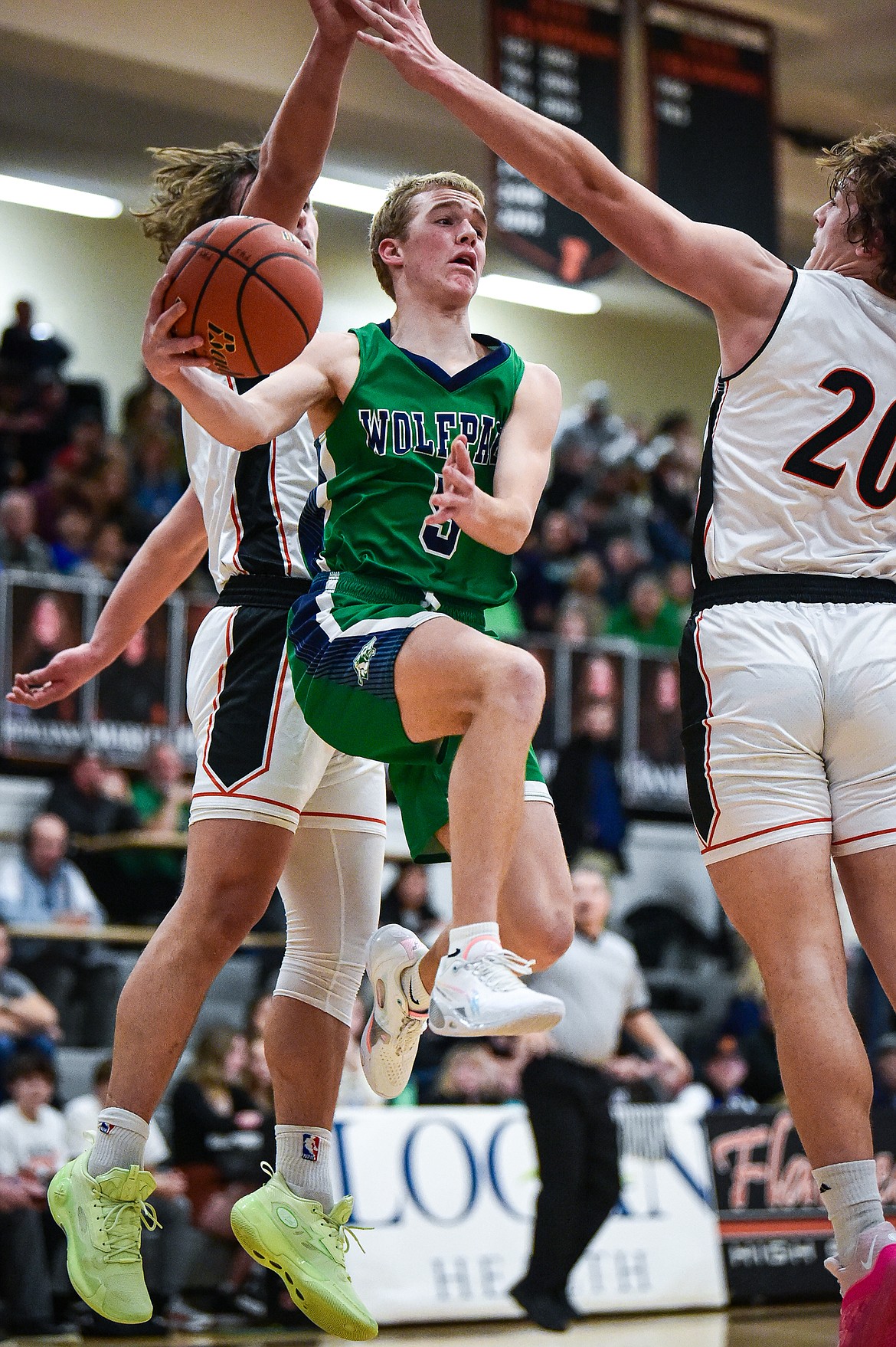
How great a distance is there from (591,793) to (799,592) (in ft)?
30.5

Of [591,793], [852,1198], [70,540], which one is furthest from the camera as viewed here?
[591,793]

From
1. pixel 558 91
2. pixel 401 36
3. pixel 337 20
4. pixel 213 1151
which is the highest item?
pixel 558 91

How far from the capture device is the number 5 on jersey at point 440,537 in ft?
12.7

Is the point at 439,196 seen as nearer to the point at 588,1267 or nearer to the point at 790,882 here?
the point at 790,882

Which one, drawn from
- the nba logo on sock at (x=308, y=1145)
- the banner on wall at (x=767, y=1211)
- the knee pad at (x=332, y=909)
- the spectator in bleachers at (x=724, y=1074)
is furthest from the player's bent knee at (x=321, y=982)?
the spectator in bleachers at (x=724, y=1074)

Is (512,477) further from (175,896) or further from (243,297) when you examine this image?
(175,896)

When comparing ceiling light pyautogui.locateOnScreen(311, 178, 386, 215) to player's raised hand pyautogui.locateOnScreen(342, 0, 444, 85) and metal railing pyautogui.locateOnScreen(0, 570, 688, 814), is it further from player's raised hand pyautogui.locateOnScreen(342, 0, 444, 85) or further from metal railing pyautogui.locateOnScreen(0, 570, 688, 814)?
player's raised hand pyautogui.locateOnScreen(342, 0, 444, 85)

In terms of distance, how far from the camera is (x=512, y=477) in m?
3.79

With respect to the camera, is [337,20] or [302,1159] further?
[302,1159]

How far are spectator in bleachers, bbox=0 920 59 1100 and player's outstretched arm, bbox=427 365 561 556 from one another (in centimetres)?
565

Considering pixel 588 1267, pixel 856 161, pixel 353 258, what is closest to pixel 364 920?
pixel 856 161

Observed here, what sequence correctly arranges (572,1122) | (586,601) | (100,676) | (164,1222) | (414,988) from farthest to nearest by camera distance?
1. (586,601)
2. (100,676)
3. (572,1122)
4. (164,1222)
5. (414,988)

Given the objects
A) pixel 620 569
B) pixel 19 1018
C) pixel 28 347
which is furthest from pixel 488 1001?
pixel 620 569

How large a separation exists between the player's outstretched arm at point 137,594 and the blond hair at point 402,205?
86cm
